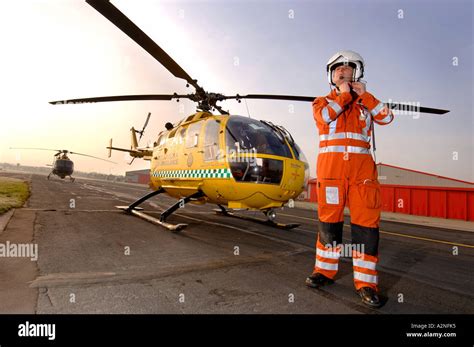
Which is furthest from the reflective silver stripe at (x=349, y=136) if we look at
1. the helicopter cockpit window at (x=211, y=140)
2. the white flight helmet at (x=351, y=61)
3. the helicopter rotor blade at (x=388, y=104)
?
the helicopter cockpit window at (x=211, y=140)

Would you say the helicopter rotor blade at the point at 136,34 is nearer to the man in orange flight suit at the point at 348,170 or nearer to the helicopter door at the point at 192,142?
the helicopter door at the point at 192,142

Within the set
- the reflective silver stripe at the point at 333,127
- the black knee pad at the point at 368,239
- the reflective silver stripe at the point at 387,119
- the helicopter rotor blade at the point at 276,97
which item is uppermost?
the helicopter rotor blade at the point at 276,97

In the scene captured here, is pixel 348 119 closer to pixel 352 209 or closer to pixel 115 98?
pixel 352 209

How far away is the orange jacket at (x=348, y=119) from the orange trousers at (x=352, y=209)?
12 centimetres

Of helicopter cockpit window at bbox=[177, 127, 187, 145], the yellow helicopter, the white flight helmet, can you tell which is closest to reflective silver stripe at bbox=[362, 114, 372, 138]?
the white flight helmet

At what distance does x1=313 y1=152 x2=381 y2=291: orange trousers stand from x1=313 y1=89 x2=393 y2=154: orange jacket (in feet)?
0.38

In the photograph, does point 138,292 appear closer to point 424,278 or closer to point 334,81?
point 334,81

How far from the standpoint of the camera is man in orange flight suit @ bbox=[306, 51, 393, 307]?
286 cm

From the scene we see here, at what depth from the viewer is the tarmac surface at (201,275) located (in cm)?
254

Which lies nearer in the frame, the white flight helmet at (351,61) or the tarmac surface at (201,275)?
the tarmac surface at (201,275)

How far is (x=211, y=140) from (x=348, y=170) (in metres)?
3.61

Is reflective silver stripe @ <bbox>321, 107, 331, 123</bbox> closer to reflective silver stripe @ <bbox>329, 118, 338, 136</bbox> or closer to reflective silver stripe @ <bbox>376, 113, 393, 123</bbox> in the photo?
reflective silver stripe @ <bbox>329, 118, 338, 136</bbox>
